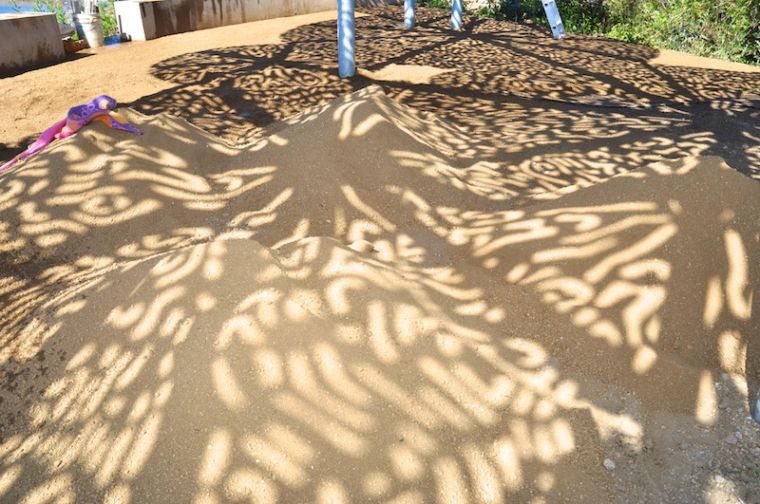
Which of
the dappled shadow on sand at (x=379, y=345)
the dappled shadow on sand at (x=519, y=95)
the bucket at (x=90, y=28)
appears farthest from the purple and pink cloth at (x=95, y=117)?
the bucket at (x=90, y=28)

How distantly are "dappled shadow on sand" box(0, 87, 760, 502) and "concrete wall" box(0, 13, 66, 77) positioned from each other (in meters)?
5.26

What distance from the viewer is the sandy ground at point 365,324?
6.29ft

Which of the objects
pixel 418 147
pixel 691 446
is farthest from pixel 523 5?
pixel 691 446

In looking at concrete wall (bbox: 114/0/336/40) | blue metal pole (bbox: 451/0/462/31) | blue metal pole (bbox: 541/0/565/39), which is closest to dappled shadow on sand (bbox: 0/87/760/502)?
concrete wall (bbox: 114/0/336/40)

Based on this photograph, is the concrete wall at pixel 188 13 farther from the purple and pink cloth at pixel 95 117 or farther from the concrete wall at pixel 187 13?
the purple and pink cloth at pixel 95 117

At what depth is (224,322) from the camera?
216 cm

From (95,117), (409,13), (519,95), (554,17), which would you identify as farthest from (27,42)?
(554,17)

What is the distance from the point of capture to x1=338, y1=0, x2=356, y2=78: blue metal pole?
22.6 feet

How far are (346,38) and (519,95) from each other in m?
2.47

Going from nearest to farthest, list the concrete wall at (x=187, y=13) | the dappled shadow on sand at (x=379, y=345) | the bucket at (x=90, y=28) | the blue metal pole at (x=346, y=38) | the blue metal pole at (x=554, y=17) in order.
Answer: the dappled shadow on sand at (x=379, y=345), the blue metal pole at (x=346, y=38), the bucket at (x=90, y=28), the concrete wall at (x=187, y=13), the blue metal pole at (x=554, y=17)

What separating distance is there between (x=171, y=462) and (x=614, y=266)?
2.24 metres

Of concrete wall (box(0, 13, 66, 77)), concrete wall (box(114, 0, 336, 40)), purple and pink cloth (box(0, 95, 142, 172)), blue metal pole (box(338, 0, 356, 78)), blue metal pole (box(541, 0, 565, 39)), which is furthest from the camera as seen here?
blue metal pole (box(541, 0, 565, 39))

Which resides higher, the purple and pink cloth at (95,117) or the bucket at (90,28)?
the bucket at (90,28)

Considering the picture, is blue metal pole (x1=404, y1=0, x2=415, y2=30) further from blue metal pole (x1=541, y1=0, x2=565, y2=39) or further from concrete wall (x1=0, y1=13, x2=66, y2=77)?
concrete wall (x1=0, y1=13, x2=66, y2=77)
